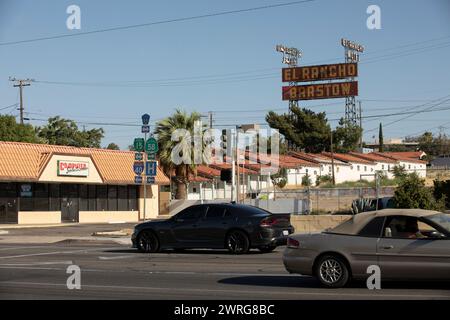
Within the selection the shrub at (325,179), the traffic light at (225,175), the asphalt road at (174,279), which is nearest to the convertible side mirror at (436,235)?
the asphalt road at (174,279)

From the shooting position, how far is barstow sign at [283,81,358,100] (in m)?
87.6

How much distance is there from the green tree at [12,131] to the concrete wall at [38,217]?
18.7 meters

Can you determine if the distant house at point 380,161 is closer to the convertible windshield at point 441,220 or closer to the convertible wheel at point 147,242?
the convertible wheel at point 147,242

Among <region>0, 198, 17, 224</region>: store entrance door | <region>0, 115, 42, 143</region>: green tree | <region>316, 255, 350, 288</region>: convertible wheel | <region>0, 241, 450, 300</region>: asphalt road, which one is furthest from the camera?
<region>0, 115, 42, 143</region>: green tree

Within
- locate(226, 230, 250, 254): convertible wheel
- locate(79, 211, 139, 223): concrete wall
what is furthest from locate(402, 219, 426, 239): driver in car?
locate(79, 211, 139, 223): concrete wall

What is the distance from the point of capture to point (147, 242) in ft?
66.9

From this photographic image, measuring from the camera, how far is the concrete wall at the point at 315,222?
1184 inches

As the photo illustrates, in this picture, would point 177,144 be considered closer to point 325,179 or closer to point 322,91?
point 325,179

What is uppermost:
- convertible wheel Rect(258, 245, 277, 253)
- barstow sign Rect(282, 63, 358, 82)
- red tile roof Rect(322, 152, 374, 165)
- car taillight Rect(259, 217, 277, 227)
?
Answer: barstow sign Rect(282, 63, 358, 82)

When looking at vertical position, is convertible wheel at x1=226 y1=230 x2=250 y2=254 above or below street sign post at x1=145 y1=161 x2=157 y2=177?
below

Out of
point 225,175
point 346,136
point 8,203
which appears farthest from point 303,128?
point 225,175

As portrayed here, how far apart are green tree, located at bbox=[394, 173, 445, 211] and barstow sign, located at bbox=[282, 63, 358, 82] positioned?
60.7 m

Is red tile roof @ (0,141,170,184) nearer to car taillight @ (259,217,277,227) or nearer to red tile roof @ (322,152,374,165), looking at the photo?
car taillight @ (259,217,277,227)
